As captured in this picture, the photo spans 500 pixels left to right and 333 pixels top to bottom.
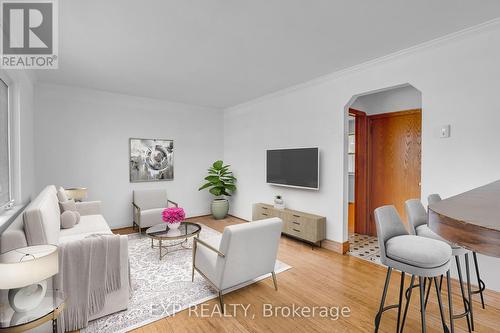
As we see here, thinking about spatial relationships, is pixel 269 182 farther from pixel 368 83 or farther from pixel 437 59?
pixel 437 59

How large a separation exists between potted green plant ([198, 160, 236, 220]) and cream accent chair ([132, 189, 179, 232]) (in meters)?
1.02

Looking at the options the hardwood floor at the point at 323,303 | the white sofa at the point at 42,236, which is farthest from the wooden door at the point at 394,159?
the white sofa at the point at 42,236

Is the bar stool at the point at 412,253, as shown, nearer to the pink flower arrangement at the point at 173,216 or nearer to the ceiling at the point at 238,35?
the ceiling at the point at 238,35

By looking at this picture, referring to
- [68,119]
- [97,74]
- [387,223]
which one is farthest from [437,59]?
[68,119]

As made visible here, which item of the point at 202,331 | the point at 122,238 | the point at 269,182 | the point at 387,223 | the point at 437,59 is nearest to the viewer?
the point at 387,223

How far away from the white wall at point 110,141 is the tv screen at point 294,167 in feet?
6.74

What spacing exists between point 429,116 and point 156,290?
11.8 ft

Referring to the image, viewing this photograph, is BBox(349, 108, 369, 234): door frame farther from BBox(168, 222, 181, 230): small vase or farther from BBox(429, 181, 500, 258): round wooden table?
BBox(429, 181, 500, 258): round wooden table

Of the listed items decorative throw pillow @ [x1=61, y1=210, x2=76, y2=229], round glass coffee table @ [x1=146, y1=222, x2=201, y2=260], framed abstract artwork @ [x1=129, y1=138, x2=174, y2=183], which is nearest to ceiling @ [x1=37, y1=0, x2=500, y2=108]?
framed abstract artwork @ [x1=129, y1=138, x2=174, y2=183]

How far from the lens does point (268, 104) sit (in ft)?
16.3

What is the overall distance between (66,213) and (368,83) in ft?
14.3

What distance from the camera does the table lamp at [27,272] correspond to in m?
1.37

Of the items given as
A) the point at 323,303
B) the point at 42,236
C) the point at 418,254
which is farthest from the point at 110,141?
the point at 418,254

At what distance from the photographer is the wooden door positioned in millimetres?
3870
